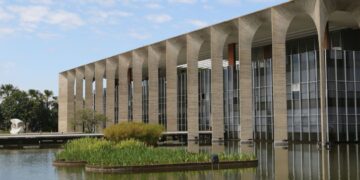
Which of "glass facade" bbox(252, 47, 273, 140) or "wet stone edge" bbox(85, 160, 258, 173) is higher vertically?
"glass facade" bbox(252, 47, 273, 140)

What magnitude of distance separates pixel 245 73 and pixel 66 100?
167ft

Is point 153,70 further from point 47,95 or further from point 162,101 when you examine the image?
point 47,95

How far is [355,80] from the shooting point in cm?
4853

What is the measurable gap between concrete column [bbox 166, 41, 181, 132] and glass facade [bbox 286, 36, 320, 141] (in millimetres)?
16694

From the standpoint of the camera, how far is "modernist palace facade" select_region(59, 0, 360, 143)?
4538cm

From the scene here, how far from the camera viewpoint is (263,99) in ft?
187

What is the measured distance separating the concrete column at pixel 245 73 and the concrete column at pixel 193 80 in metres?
9.82

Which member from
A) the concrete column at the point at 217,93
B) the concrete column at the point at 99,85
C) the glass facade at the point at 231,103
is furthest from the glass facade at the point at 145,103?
the concrete column at the point at 217,93

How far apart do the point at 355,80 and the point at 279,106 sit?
855 cm

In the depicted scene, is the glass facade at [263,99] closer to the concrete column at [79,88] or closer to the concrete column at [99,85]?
the concrete column at [99,85]

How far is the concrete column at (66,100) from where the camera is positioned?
92875 mm

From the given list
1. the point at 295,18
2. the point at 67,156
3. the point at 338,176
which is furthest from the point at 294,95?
the point at 338,176

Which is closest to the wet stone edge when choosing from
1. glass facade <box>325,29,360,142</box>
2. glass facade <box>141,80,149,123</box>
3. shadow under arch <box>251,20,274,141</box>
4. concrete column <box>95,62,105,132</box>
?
glass facade <box>325,29,360,142</box>

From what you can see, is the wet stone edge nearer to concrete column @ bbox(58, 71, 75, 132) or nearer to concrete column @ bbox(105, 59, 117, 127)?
concrete column @ bbox(105, 59, 117, 127)
